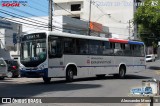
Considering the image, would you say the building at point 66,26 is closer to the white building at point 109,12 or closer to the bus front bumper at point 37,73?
the white building at point 109,12

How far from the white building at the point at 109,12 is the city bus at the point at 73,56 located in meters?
49.5

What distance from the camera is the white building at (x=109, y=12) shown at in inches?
3206

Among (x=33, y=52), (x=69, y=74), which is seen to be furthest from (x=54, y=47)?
(x=69, y=74)

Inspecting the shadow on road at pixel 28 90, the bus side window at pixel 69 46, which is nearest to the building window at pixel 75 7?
the bus side window at pixel 69 46

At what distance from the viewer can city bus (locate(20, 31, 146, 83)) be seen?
842 inches

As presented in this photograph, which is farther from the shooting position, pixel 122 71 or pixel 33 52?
pixel 122 71

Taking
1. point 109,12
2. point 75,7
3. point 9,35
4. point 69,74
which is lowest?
point 69,74

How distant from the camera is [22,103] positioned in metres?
12.4

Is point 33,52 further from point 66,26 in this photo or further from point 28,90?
point 66,26

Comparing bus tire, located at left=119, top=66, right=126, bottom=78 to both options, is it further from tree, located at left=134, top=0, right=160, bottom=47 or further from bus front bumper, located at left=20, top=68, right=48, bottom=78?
tree, located at left=134, top=0, right=160, bottom=47

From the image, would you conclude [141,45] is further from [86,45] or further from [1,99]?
[1,99]

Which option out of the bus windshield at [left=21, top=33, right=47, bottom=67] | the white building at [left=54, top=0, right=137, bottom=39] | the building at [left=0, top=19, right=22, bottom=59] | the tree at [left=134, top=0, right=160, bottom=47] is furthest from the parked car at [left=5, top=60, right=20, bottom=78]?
the white building at [left=54, top=0, right=137, bottom=39]

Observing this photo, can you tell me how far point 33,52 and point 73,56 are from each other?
299 cm

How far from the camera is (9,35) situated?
54.2 metres
